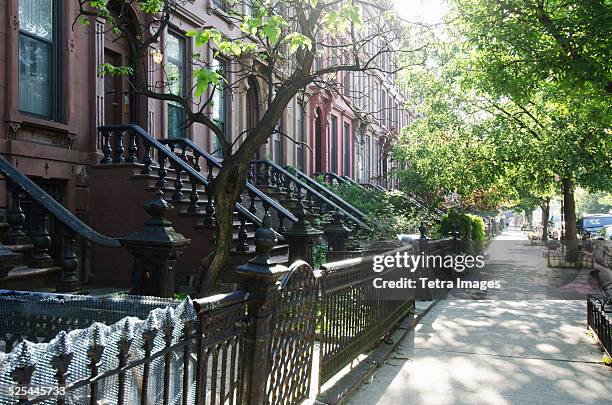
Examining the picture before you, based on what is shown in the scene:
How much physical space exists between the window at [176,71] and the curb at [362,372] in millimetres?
7618

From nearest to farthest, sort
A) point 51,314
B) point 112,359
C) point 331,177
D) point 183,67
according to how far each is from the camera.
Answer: point 112,359
point 51,314
point 183,67
point 331,177

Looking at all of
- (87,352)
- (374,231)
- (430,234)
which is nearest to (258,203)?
(374,231)

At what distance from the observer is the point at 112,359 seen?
2.16 metres

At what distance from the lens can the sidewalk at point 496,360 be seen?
5012mm

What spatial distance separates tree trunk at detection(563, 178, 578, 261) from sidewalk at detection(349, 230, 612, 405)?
350 inches

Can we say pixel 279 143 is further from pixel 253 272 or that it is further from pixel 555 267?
pixel 253 272

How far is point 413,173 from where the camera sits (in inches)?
897

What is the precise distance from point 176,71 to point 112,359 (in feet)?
36.9

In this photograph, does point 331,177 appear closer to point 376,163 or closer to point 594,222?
point 376,163

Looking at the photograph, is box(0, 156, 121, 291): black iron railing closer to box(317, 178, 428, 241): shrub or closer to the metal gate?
the metal gate

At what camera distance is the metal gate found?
3596 millimetres

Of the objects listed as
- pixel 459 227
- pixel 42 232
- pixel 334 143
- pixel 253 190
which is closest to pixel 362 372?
pixel 42 232

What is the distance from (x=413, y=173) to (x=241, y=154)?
1703cm

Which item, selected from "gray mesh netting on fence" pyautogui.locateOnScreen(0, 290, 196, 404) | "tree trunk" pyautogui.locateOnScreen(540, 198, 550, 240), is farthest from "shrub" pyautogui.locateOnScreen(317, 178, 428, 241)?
"tree trunk" pyautogui.locateOnScreen(540, 198, 550, 240)
